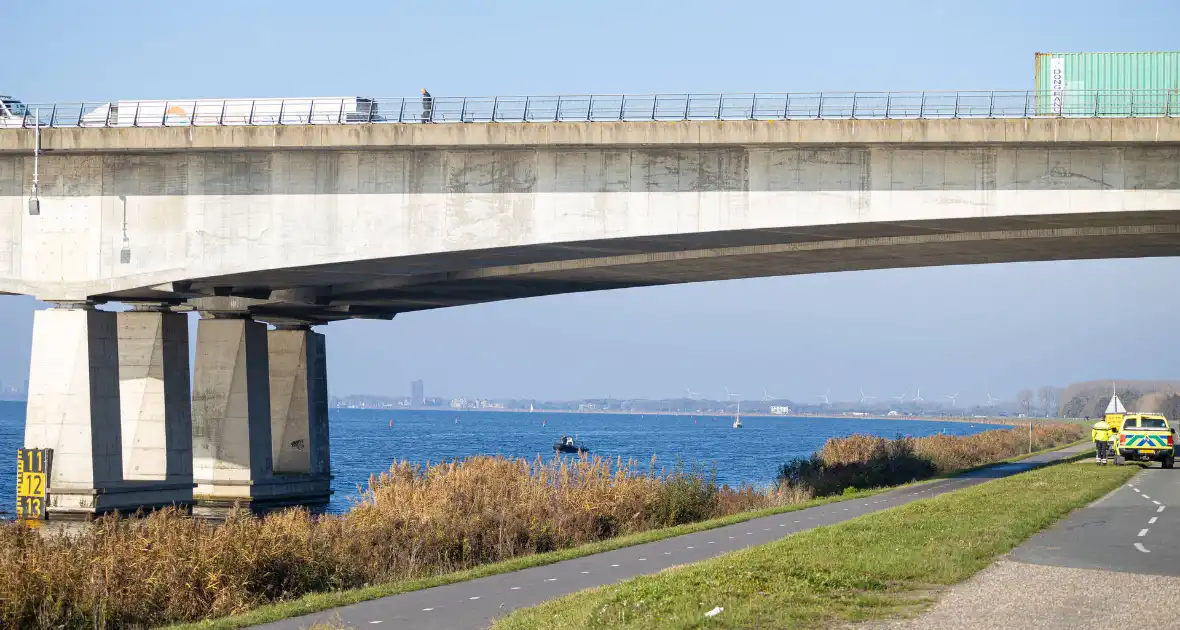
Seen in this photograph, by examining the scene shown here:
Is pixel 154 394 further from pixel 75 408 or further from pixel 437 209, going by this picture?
pixel 437 209

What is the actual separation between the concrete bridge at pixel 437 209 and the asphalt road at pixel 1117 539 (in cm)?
722

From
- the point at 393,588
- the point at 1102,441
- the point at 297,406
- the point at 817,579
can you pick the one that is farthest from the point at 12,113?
the point at 1102,441

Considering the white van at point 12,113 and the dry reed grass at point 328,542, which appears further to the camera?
the white van at point 12,113

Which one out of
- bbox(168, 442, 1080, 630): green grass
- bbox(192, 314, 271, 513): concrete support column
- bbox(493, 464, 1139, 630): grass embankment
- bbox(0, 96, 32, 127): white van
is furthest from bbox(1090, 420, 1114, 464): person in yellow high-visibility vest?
bbox(0, 96, 32, 127): white van

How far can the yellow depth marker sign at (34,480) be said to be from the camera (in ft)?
107

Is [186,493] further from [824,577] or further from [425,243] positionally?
[824,577]

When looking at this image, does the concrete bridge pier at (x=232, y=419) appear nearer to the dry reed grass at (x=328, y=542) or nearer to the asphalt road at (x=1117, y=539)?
the dry reed grass at (x=328, y=542)

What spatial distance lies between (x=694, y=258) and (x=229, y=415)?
16159 millimetres

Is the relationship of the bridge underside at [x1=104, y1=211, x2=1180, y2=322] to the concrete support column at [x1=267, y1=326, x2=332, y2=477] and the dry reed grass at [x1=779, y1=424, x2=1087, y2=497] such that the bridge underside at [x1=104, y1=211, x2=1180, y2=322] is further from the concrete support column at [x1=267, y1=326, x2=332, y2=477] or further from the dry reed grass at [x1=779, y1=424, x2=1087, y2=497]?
the dry reed grass at [x1=779, y1=424, x2=1087, y2=497]

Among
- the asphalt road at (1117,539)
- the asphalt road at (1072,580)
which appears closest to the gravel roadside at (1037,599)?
the asphalt road at (1072,580)

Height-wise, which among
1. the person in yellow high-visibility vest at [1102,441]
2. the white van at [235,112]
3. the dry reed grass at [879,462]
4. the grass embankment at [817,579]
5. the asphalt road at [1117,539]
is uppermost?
the white van at [235,112]

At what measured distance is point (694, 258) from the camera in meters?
37.5

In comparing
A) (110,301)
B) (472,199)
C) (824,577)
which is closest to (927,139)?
(472,199)

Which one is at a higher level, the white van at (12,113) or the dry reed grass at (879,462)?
the white van at (12,113)
